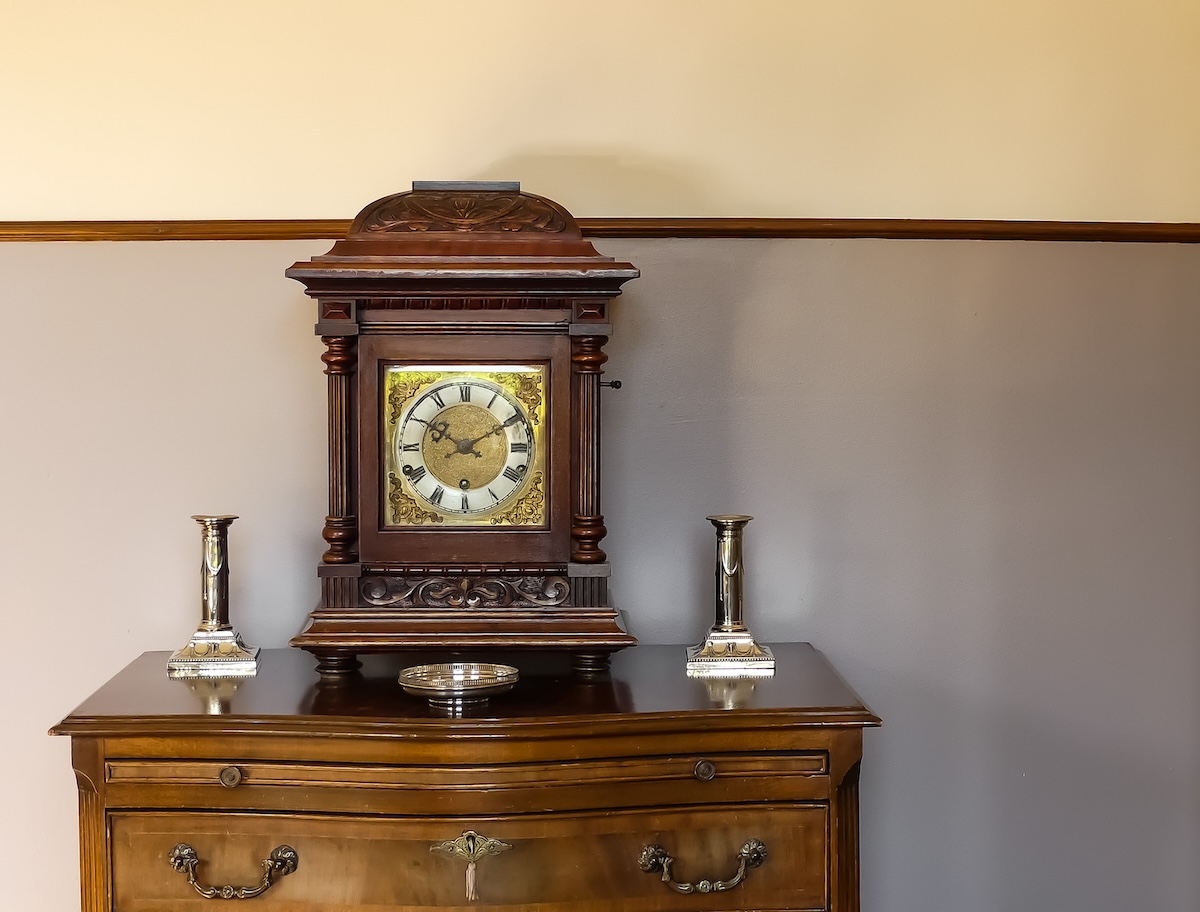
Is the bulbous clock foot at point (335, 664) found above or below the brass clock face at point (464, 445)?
below

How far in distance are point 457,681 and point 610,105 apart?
120cm

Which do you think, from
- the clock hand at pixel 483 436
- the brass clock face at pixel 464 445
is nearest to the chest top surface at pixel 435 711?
the brass clock face at pixel 464 445

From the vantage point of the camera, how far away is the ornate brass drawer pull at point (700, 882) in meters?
1.63

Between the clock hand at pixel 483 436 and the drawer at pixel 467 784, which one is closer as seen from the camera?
the drawer at pixel 467 784

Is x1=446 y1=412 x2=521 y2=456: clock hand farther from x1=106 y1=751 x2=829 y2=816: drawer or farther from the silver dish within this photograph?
x1=106 y1=751 x2=829 y2=816: drawer

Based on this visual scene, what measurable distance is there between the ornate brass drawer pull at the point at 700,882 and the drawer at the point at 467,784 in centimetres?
7

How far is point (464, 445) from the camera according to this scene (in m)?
1.85

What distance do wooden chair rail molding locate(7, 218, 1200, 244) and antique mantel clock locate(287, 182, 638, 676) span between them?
0.35 meters

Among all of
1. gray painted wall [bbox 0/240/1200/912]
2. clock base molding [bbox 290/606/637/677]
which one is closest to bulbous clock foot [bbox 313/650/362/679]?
clock base molding [bbox 290/606/637/677]

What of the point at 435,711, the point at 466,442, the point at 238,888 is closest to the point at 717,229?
the point at 466,442

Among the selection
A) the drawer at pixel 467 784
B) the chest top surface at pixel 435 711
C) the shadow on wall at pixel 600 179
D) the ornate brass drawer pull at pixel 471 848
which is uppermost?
the shadow on wall at pixel 600 179

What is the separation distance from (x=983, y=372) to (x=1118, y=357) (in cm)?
29

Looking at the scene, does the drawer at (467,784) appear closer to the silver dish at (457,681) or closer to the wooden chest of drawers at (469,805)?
the wooden chest of drawers at (469,805)

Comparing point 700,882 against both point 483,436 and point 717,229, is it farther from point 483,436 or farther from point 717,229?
point 717,229
